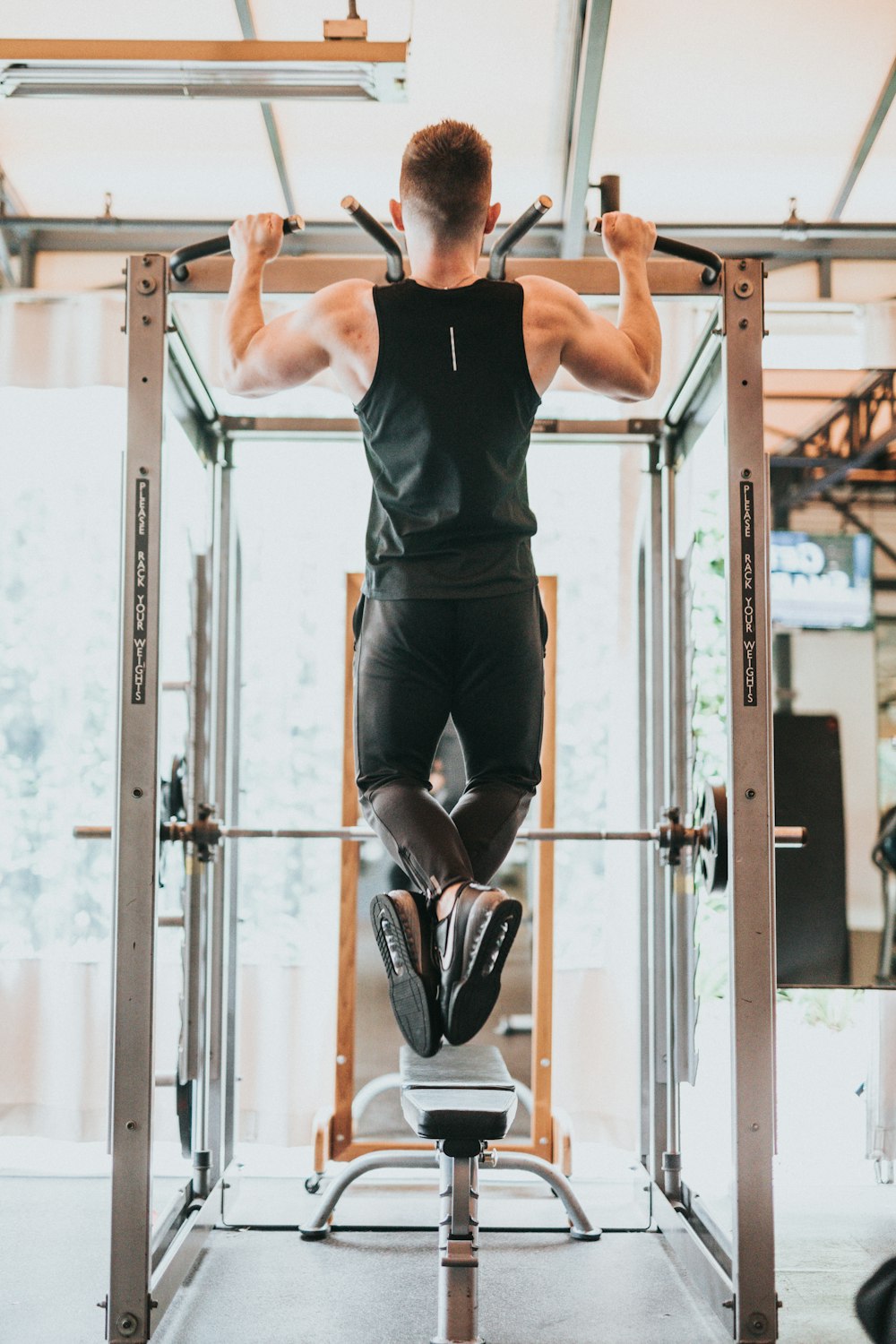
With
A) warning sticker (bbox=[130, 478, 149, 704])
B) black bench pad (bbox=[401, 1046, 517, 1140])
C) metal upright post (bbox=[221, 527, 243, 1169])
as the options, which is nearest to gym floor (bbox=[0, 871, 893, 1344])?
metal upright post (bbox=[221, 527, 243, 1169])

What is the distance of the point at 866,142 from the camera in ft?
13.5

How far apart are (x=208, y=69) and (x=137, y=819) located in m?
1.72

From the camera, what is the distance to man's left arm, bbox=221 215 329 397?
6.84 ft

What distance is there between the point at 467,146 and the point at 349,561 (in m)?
2.28

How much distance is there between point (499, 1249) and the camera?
302 centimetres

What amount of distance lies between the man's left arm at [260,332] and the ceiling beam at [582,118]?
58.8 inches

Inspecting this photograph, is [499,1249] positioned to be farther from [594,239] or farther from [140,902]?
[594,239]

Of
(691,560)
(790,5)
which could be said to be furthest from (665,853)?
(790,5)

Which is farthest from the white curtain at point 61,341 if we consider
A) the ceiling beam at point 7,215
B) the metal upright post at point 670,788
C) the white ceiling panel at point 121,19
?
the metal upright post at point 670,788

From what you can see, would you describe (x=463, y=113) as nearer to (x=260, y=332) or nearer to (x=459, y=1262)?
(x=260, y=332)

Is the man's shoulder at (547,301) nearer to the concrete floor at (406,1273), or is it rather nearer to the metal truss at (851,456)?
the concrete floor at (406,1273)

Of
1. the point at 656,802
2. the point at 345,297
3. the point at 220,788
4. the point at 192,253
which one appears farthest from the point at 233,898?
the point at 345,297

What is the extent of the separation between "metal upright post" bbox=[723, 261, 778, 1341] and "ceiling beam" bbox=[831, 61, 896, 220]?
2003mm

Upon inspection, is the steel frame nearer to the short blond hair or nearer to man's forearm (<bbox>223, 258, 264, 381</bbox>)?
man's forearm (<bbox>223, 258, 264, 381</bbox>)
